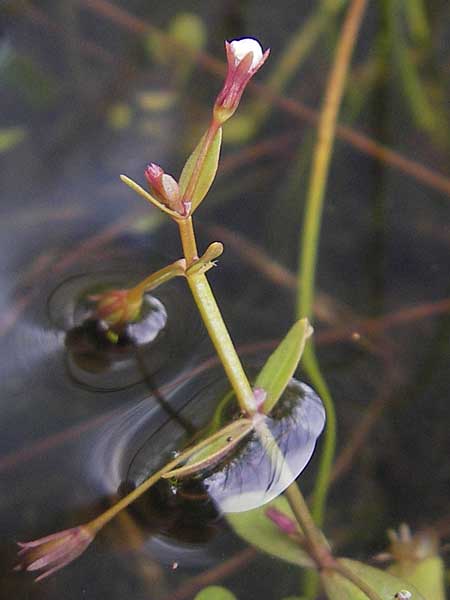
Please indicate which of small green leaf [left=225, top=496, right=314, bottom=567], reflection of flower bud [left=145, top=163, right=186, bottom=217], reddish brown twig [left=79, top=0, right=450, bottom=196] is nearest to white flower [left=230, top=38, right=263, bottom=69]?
reflection of flower bud [left=145, top=163, right=186, bottom=217]

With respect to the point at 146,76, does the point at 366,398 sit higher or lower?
lower

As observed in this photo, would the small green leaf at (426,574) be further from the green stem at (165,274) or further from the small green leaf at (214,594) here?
the green stem at (165,274)

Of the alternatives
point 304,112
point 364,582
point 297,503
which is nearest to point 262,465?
point 297,503

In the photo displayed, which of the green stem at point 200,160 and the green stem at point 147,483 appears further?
the green stem at point 147,483

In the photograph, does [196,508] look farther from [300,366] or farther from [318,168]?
[318,168]

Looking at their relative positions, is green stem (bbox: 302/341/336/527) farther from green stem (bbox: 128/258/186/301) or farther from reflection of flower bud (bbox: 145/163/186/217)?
reflection of flower bud (bbox: 145/163/186/217)

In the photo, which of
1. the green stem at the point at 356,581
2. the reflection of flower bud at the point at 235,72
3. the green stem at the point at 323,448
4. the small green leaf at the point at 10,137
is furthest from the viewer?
the small green leaf at the point at 10,137

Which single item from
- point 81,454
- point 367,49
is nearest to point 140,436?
point 81,454

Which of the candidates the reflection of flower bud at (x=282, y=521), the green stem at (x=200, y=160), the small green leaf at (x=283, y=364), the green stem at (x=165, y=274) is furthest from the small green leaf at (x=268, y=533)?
the green stem at (x=200, y=160)
